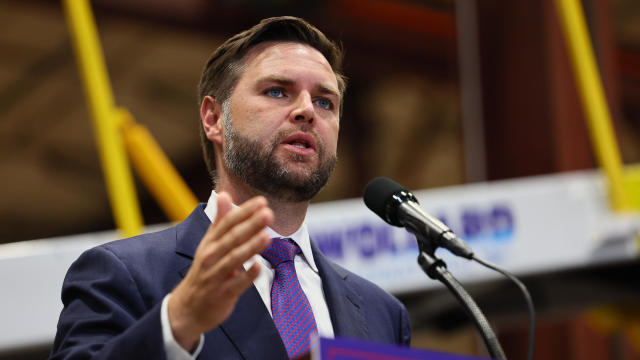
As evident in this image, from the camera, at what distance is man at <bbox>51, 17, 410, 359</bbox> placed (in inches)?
46.4

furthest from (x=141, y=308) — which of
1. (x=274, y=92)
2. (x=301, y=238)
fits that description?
(x=274, y=92)

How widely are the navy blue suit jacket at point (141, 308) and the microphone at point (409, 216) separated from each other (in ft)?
0.74

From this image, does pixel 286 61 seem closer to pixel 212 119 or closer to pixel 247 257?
pixel 212 119

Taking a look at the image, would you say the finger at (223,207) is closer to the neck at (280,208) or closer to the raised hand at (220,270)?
the raised hand at (220,270)

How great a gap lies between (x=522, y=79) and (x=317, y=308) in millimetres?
3788

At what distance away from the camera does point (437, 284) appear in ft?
10.4

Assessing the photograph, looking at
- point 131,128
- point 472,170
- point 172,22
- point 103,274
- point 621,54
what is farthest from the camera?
point 621,54

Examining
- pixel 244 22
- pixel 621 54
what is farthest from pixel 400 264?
pixel 621 54

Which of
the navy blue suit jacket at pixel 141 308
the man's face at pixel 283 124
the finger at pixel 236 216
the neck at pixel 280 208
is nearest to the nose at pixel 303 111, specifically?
the man's face at pixel 283 124

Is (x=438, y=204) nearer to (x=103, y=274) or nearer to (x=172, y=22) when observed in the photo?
(x=103, y=274)

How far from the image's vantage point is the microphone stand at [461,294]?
1.43 m

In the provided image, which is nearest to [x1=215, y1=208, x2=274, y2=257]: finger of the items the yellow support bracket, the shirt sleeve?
the shirt sleeve

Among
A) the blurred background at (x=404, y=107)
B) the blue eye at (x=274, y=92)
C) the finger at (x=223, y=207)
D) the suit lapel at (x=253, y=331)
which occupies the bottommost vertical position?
the suit lapel at (x=253, y=331)

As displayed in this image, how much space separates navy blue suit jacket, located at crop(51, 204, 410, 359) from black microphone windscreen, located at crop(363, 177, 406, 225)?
0.22m
